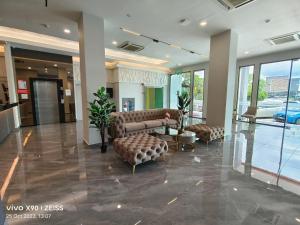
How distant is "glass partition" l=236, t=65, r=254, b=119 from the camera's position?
26.3 feet

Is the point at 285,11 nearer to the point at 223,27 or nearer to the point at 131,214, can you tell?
the point at 223,27

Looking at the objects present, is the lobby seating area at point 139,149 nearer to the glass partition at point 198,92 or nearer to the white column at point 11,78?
the white column at point 11,78

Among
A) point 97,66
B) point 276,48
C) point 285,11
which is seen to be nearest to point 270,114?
point 276,48

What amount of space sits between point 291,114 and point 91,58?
8630 millimetres

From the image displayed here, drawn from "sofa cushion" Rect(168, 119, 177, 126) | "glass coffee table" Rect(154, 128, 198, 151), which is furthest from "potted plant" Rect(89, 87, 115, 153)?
"sofa cushion" Rect(168, 119, 177, 126)

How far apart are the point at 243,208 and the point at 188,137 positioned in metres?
2.06

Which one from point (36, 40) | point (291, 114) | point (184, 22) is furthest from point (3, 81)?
point (291, 114)

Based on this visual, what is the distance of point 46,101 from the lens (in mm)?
7168

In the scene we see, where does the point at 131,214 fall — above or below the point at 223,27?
below

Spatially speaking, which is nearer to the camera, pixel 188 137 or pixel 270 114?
pixel 188 137

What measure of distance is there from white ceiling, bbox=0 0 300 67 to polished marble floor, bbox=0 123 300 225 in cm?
348

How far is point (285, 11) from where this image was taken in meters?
3.71

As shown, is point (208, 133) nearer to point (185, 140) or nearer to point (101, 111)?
point (185, 140)

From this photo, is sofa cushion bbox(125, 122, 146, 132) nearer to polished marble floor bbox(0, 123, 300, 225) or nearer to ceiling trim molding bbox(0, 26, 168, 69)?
polished marble floor bbox(0, 123, 300, 225)
